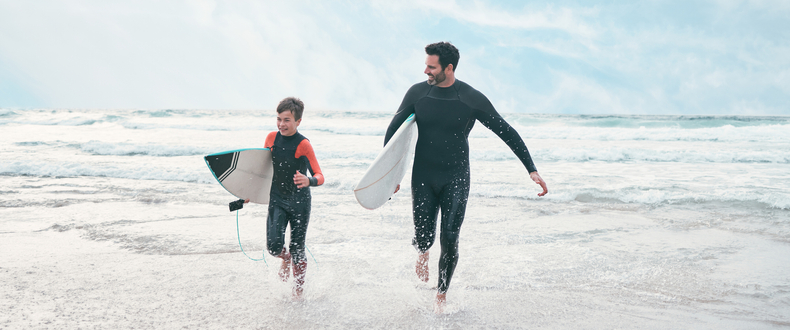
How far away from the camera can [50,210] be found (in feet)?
20.6

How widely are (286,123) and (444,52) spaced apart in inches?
50.5

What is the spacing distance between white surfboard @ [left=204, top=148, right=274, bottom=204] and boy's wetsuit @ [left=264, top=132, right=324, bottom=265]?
200 millimetres

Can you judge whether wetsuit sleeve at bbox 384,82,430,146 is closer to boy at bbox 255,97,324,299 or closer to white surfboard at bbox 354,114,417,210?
white surfboard at bbox 354,114,417,210

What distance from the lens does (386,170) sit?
3658 millimetres

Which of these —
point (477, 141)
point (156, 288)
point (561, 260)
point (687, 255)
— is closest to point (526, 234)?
point (561, 260)

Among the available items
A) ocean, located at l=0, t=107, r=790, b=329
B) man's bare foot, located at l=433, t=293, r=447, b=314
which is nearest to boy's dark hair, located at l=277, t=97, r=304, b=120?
ocean, located at l=0, t=107, r=790, b=329

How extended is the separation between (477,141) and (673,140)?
1023cm

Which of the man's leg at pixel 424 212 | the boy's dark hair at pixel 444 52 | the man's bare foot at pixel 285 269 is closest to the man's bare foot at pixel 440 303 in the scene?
the man's leg at pixel 424 212

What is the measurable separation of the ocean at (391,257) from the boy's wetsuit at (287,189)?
23.9 inches

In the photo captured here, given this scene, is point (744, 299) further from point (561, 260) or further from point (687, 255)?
point (561, 260)

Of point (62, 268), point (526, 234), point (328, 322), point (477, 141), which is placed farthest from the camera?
point (477, 141)

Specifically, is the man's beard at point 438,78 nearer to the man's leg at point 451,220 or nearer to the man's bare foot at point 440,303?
the man's leg at point 451,220

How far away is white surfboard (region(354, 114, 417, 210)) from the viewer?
11.4 feet

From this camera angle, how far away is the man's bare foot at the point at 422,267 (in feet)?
12.8
